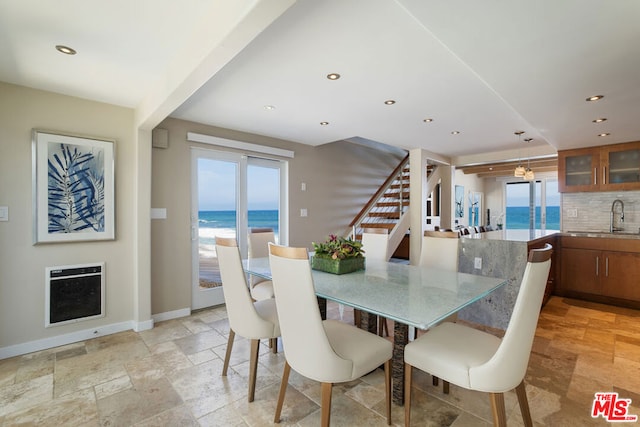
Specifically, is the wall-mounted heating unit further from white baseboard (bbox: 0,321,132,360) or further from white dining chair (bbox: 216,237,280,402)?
white dining chair (bbox: 216,237,280,402)

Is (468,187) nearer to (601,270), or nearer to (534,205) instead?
(534,205)

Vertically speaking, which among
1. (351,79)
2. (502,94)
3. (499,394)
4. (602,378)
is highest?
(351,79)

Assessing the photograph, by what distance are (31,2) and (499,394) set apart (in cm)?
305

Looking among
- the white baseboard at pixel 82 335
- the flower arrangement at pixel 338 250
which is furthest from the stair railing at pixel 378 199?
the white baseboard at pixel 82 335

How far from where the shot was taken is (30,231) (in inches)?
103

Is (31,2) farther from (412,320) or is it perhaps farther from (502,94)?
(502,94)

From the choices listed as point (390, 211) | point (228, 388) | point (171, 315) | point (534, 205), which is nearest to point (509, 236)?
point (390, 211)

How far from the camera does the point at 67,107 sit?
278 centimetres

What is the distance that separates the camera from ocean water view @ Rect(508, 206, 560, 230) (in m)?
7.49

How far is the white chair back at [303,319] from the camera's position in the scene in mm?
1385

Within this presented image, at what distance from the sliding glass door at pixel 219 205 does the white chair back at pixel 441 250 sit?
241 cm

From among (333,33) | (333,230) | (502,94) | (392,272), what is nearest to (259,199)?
(333,230)

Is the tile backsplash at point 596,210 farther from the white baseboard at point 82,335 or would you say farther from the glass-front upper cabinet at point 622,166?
the white baseboard at point 82,335

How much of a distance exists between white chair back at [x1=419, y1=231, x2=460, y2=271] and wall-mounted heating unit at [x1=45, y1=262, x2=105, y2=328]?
3.14 meters
